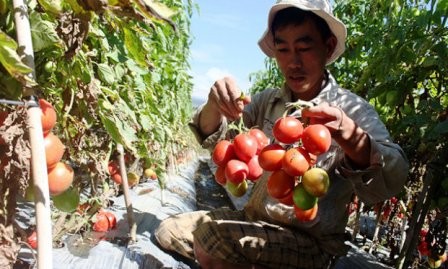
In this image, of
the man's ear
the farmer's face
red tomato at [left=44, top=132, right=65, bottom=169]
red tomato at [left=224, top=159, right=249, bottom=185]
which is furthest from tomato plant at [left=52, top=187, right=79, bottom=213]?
the man's ear

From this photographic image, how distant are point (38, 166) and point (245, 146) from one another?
677 millimetres

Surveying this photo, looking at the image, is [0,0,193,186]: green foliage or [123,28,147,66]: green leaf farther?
[123,28,147,66]: green leaf

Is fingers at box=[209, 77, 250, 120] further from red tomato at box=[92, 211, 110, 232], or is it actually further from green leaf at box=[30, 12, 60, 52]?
red tomato at box=[92, 211, 110, 232]

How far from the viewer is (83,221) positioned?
2.10 m

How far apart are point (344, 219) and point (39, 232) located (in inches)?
53.5

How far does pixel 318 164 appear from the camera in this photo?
1.67 m

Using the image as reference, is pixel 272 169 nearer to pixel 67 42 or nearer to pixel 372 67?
pixel 67 42

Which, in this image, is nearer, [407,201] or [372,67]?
[372,67]

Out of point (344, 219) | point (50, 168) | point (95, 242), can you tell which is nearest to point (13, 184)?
point (50, 168)

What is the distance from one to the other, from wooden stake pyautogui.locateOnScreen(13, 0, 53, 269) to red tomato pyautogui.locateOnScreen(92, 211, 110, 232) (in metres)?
1.83

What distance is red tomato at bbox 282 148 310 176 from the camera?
3.61 feet

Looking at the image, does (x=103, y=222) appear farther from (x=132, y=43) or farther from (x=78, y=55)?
(x=132, y=43)

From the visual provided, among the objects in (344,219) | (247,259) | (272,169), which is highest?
(272,169)

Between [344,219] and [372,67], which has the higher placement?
[372,67]
